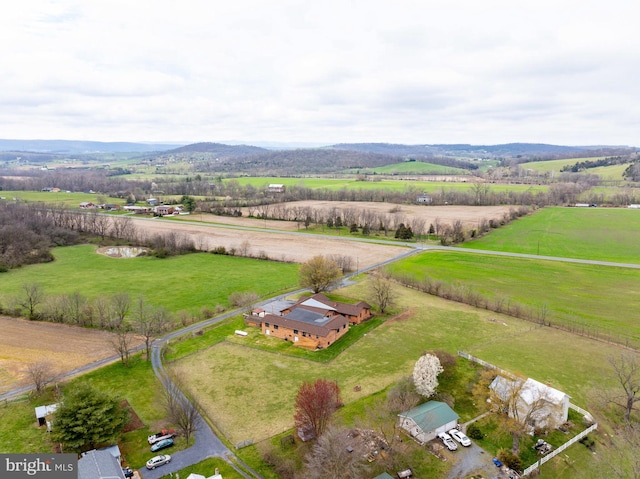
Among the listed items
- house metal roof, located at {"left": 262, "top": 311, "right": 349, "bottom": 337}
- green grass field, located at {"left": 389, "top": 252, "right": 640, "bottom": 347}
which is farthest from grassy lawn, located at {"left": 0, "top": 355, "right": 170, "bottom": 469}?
green grass field, located at {"left": 389, "top": 252, "right": 640, "bottom": 347}

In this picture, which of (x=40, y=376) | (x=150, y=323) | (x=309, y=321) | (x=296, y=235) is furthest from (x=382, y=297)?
(x=296, y=235)

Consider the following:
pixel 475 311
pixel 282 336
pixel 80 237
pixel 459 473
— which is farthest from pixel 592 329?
pixel 80 237

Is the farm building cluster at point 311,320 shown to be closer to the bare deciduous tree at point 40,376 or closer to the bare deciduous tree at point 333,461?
the bare deciduous tree at point 333,461

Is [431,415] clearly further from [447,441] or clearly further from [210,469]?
[210,469]

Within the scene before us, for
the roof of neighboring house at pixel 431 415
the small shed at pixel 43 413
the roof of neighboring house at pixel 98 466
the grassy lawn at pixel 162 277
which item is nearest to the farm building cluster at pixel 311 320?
the grassy lawn at pixel 162 277

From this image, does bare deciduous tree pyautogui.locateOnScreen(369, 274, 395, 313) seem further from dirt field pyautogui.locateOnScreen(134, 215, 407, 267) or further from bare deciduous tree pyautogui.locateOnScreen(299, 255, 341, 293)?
dirt field pyautogui.locateOnScreen(134, 215, 407, 267)

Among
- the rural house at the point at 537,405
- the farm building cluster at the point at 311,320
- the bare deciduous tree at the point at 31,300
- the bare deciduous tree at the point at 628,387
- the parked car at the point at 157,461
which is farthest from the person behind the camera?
the bare deciduous tree at the point at 31,300

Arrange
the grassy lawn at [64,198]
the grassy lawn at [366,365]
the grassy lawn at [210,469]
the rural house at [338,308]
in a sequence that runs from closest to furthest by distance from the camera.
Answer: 1. the grassy lawn at [210,469]
2. the grassy lawn at [366,365]
3. the rural house at [338,308]
4. the grassy lawn at [64,198]

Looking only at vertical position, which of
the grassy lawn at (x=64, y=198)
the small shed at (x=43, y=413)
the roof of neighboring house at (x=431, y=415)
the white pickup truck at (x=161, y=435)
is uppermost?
the grassy lawn at (x=64, y=198)
